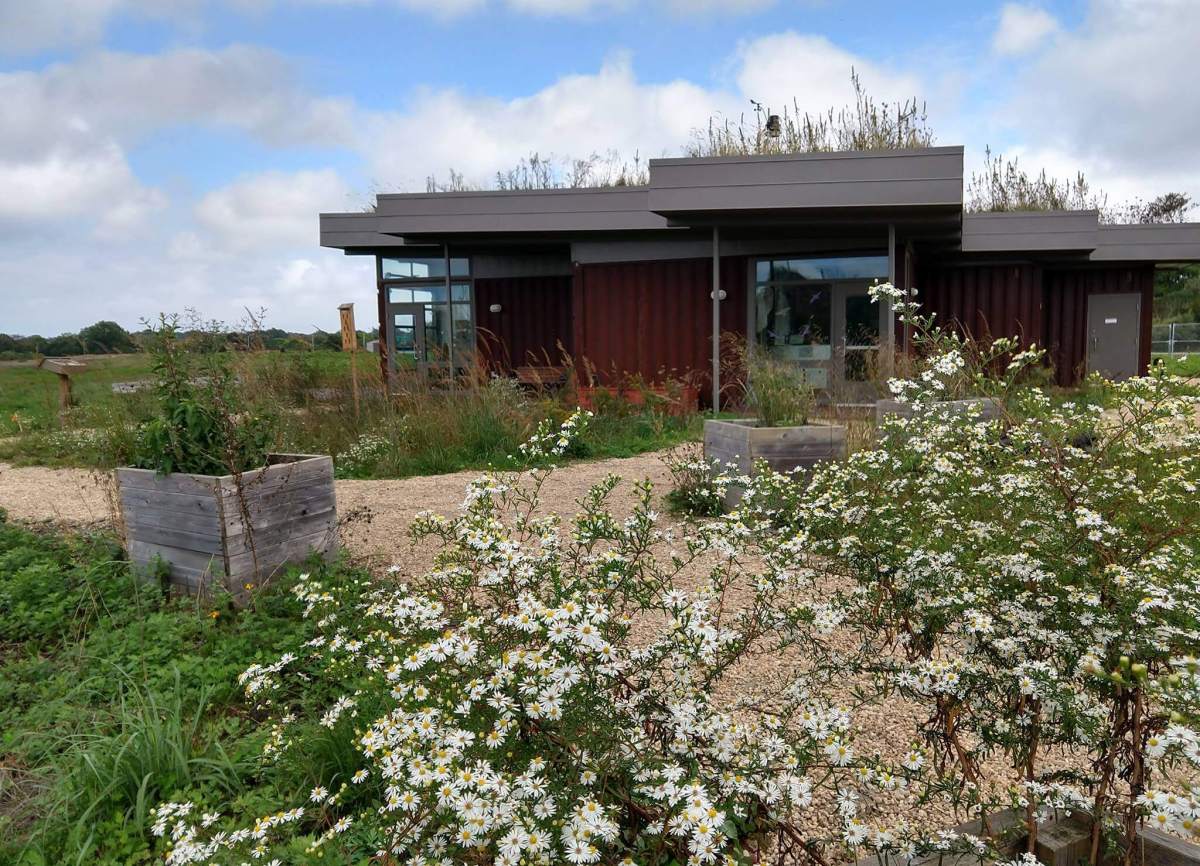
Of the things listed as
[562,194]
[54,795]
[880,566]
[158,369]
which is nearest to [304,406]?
[562,194]

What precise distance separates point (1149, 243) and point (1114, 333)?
69.8 inches

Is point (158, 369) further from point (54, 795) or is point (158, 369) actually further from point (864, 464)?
point (864, 464)

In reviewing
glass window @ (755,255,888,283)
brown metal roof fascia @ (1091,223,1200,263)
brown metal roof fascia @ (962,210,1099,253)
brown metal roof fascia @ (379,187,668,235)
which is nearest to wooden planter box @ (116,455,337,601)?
brown metal roof fascia @ (379,187,668,235)

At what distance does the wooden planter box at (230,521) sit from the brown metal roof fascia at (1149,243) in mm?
13556

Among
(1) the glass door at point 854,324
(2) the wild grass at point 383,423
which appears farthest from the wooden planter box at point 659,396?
(1) the glass door at point 854,324

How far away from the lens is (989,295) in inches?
531

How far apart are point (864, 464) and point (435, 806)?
1774 mm

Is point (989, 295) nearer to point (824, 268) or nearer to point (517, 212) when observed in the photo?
point (824, 268)

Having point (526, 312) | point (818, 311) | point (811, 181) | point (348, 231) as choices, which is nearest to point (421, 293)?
point (348, 231)

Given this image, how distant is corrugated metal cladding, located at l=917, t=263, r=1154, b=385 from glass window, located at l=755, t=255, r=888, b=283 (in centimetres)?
263

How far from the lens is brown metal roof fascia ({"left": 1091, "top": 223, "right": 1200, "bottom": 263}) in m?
13.3

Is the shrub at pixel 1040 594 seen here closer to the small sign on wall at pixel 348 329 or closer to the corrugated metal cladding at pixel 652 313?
the small sign on wall at pixel 348 329

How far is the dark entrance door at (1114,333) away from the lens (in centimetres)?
1446

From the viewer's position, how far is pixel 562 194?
1152 cm
